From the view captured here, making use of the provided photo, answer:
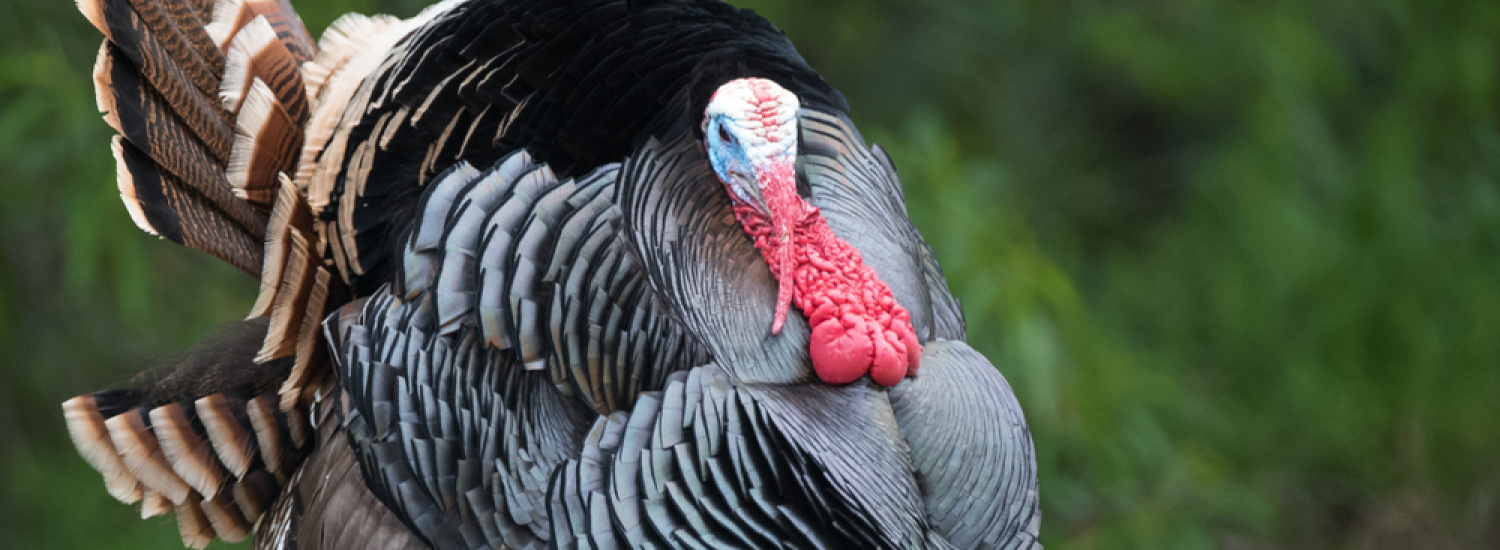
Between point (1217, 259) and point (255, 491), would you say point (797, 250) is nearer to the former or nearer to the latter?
point (255, 491)

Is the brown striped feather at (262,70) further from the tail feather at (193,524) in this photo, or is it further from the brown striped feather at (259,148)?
the tail feather at (193,524)

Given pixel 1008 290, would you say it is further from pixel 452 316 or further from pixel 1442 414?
pixel 1442 414

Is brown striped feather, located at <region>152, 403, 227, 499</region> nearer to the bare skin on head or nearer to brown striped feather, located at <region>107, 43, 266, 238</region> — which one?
brown striped feather, located at <region>107, 43, 266, 238</region>

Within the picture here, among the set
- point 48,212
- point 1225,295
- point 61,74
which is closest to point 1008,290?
point 1225,295

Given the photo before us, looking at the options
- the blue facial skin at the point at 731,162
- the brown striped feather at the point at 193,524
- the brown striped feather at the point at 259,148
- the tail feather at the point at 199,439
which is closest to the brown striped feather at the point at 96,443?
the tail feather at the point at 199,439

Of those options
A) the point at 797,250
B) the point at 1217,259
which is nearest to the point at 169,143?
the point at 797,250

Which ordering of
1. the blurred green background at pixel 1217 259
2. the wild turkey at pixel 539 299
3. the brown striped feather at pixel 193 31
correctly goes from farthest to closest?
1. the blurred green background at pixel 1217 259
2. the brown striped feather at pixel 193 31
3. the wild turkey at pixel 539 299

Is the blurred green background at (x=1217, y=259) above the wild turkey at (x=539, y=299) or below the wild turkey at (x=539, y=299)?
above

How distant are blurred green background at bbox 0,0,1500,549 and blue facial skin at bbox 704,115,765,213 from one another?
179cm

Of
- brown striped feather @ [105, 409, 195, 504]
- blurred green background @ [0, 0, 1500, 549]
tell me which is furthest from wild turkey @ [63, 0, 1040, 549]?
blurred green background @ [0, 0, 1500, 549]

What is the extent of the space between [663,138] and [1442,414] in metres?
3.40

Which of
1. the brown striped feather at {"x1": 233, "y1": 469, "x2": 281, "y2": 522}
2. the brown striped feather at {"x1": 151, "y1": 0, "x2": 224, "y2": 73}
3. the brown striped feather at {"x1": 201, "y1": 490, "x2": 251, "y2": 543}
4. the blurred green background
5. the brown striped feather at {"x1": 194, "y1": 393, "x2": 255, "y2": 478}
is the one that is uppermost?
the blurred green background

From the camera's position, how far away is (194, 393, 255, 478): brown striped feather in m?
2.02

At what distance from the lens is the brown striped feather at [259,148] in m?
2.00
